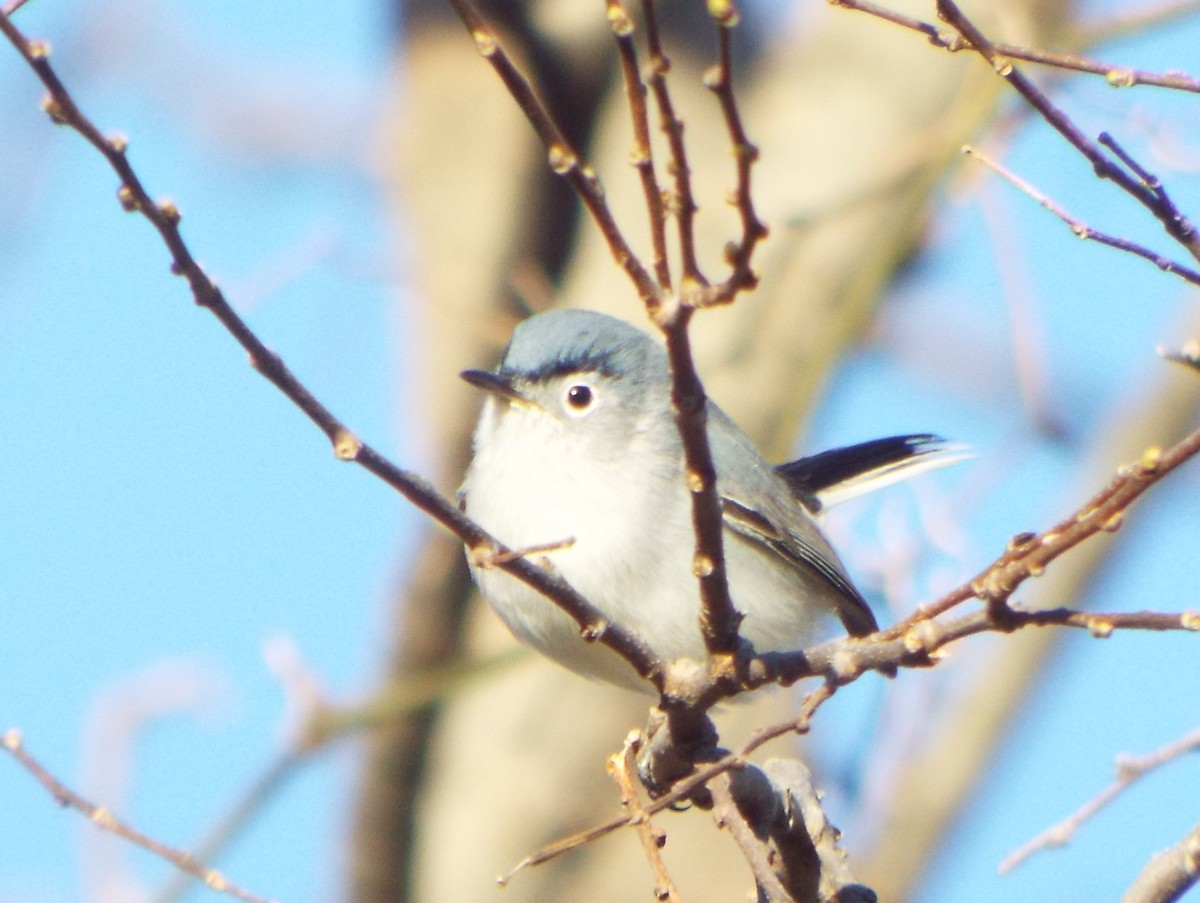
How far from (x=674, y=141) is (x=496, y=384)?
5.19 feet

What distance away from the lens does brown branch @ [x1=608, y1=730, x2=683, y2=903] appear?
1533 millimetres

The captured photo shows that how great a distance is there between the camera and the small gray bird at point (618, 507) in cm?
253

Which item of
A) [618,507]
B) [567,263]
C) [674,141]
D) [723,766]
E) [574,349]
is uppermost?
[567,263]

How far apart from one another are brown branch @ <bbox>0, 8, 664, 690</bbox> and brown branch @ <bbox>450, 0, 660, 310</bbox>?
0.95ft

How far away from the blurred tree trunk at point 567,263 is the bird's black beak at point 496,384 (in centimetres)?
127

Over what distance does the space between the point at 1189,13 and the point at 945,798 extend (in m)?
2.33

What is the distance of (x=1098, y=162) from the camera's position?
1.42m

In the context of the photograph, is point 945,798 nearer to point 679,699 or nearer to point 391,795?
point 391,795

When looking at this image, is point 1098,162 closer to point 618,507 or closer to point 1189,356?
point 1189,356

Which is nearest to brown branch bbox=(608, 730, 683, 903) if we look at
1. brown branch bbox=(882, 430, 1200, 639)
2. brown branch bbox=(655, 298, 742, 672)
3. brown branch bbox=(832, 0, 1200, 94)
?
brown branch bbox=(655, 298, 742, 672)

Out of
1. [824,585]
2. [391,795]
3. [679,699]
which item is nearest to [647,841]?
[679,699]

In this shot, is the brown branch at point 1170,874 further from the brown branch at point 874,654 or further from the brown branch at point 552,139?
the brown branch at point 552,139

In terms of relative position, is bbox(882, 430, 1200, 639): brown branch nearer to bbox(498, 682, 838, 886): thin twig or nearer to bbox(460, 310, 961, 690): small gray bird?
bbox(498, 682, 838, 886): thin twig

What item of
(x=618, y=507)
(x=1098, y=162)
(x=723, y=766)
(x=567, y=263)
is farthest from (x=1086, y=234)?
(x=567, y=263)
